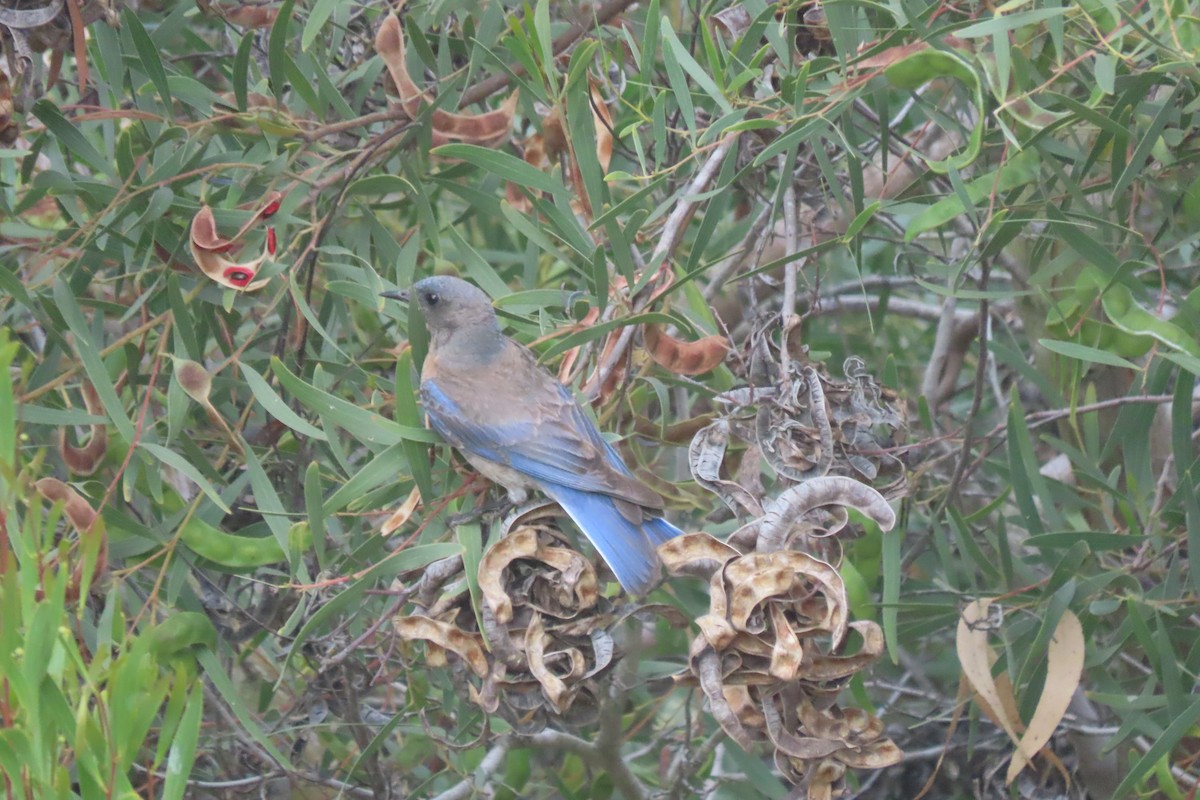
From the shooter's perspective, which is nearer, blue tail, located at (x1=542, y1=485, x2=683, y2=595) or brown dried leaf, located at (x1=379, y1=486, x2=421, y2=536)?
brown dried leaf, located at (x1=379, y1=486, x2=421, y2=536)

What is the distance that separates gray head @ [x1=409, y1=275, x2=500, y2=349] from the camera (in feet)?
11.3

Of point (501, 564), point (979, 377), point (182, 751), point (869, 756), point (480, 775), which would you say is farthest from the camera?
point (480, 775)

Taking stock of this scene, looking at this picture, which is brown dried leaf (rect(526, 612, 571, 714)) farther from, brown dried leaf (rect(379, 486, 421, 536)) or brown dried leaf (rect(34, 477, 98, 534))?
brown dried leaf (rect(34, 477, 98, 534))

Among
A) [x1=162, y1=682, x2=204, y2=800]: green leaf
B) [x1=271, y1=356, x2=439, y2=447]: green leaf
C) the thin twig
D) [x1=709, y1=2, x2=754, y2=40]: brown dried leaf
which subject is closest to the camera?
[x1=162, y1=682, x2=204, y2=800]: green leaf

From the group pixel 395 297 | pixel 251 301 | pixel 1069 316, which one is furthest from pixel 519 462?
pixel 1069 316

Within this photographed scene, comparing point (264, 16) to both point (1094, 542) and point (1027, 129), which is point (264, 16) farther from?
point (1094, 542)

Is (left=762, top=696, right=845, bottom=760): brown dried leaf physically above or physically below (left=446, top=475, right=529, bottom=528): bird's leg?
above

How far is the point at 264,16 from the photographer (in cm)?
283

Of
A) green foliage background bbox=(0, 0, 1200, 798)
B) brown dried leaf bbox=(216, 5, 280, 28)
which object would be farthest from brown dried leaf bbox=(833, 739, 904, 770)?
brown dried leaf bbox=(216, 5, 280, 28)

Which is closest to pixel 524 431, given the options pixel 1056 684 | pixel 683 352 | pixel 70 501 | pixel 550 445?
pixel 550 445

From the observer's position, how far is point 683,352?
2.45 m

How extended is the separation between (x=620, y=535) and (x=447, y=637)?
0.61 m

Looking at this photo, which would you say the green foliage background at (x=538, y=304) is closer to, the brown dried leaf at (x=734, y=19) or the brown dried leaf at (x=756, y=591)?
the brown dried leaf at (x=734, y=19)

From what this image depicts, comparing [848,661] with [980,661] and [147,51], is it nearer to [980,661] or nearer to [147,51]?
[980,661]
